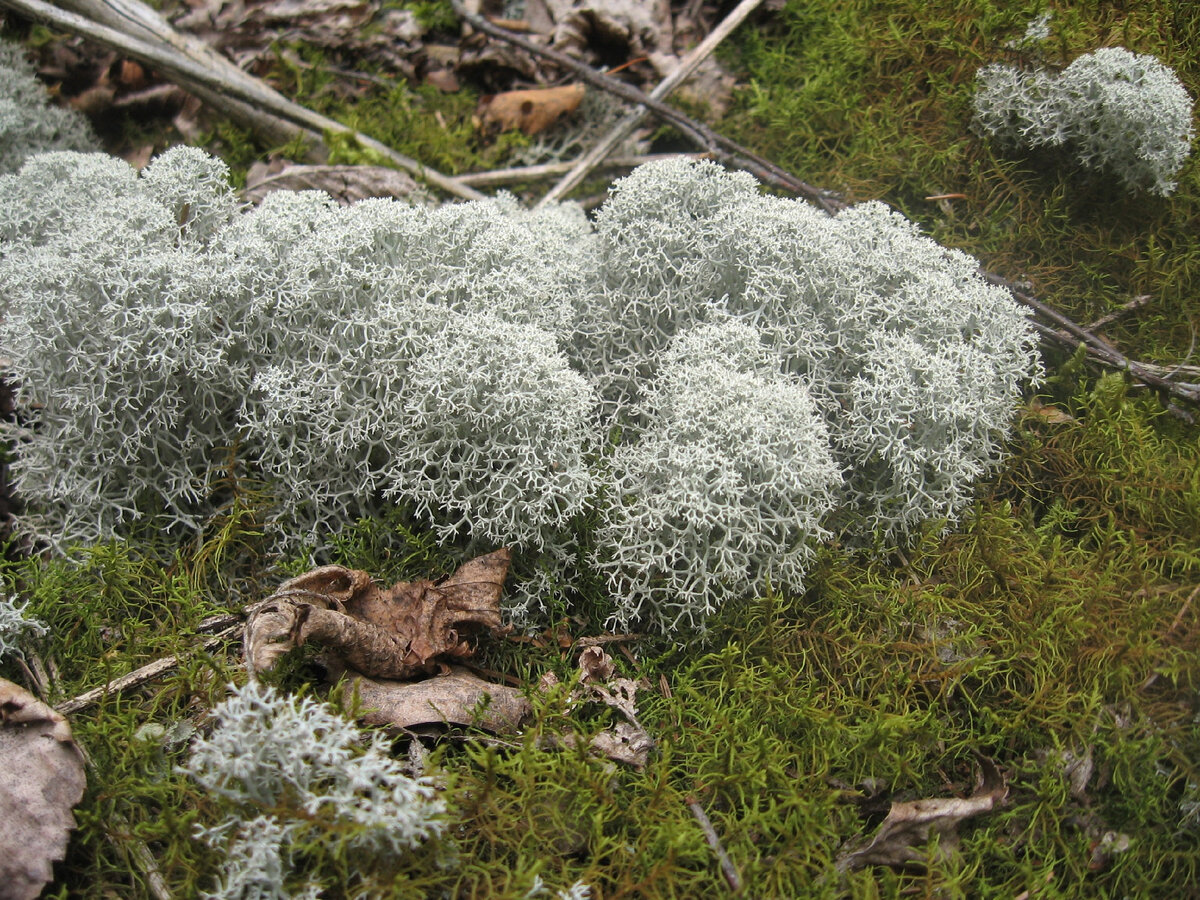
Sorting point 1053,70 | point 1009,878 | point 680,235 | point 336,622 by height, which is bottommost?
point 1009,878

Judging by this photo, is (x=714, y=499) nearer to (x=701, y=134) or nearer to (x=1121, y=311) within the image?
(x=1121, y=311)

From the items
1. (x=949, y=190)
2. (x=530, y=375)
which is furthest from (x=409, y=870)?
(x=949, y=190)

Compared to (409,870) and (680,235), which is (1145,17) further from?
(409,870)

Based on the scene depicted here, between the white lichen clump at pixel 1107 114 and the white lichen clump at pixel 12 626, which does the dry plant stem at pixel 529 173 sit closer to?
the white lichen clump at pixel 1107 114

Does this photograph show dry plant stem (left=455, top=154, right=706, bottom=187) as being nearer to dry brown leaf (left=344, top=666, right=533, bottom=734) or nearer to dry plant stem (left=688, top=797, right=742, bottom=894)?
dry brown leaf (left=344, top=666, right=533, bottom=734)

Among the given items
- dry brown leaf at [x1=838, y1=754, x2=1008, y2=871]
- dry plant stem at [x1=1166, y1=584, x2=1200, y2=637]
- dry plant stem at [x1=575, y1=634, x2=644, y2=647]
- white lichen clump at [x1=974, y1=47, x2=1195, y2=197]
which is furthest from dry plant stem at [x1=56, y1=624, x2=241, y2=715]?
white lichen clump at [x1=974, y1=47, x2=1195, y2=197]

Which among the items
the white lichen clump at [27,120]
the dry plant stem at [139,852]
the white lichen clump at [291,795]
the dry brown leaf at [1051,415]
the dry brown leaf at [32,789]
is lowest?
the dry plant stem at [139,852]

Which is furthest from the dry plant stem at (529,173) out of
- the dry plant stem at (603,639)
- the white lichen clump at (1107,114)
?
the dry plant stem at (603,639)
